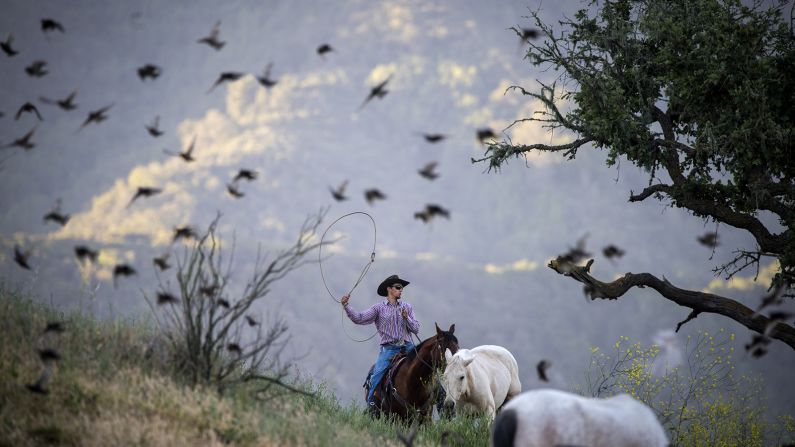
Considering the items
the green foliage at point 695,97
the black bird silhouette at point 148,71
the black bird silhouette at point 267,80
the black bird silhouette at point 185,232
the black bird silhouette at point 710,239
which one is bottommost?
the black bird silhouette at point 185,232

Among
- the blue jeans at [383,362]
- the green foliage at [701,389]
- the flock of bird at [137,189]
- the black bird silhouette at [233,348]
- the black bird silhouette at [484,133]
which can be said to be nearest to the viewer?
the flock of bird at [137,189]

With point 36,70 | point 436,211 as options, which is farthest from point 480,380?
point 36,70

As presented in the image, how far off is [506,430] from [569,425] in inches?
26.5

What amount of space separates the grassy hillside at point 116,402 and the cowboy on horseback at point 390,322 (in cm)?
335

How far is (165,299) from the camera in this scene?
10.9 metres

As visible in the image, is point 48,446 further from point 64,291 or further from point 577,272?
point 64,291

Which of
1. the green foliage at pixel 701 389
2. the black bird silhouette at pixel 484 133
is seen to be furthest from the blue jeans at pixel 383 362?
the black bird silhouette at pixel 484 133

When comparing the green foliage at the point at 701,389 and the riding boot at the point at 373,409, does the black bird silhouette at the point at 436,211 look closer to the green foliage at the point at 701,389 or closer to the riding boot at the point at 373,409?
the riding boot at the point at 373,409

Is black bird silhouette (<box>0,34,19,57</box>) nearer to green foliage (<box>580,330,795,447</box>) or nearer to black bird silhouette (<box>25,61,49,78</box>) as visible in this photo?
black bird silhouette (<box>25,61,49,78</box>)

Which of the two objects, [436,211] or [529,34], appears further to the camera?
[529,34]

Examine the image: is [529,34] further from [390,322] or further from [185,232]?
[185,232]

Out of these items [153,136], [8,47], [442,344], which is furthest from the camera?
[442,344]

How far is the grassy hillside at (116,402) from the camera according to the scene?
9109mm

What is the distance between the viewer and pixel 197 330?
35.7ft
